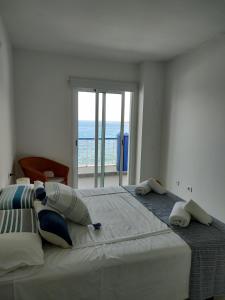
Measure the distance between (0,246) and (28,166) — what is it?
8.14ft

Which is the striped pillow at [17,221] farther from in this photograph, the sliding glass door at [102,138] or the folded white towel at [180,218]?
the sliding glass door at [102,138]

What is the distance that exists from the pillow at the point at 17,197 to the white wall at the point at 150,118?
8.60ft

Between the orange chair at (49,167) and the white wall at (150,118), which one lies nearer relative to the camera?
the orange chair at (49,167)

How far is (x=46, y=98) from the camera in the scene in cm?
380

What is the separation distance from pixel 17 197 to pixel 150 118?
3.00m

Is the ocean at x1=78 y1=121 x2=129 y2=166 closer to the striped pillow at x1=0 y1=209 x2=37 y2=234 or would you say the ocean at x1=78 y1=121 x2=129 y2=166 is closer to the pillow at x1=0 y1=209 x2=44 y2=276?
the striped pillow at x1=0 y1=209 x2=37 y2=234

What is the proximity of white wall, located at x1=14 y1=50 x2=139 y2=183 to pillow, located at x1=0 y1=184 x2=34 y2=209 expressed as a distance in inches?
72.3

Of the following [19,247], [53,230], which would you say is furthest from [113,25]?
[19,247]

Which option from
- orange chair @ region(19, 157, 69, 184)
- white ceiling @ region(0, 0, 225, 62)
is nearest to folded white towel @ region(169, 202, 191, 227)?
white ceiling @ region(0, 0, 225, 62)

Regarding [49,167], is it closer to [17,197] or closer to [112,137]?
[112,137]

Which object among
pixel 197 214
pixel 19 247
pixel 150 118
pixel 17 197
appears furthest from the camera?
pixel 150 118

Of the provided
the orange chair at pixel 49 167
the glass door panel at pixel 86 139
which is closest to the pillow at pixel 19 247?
the orange chair at pixel 49 167

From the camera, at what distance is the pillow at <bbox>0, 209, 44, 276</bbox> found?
1.16 m

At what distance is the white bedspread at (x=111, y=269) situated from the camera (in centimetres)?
118
